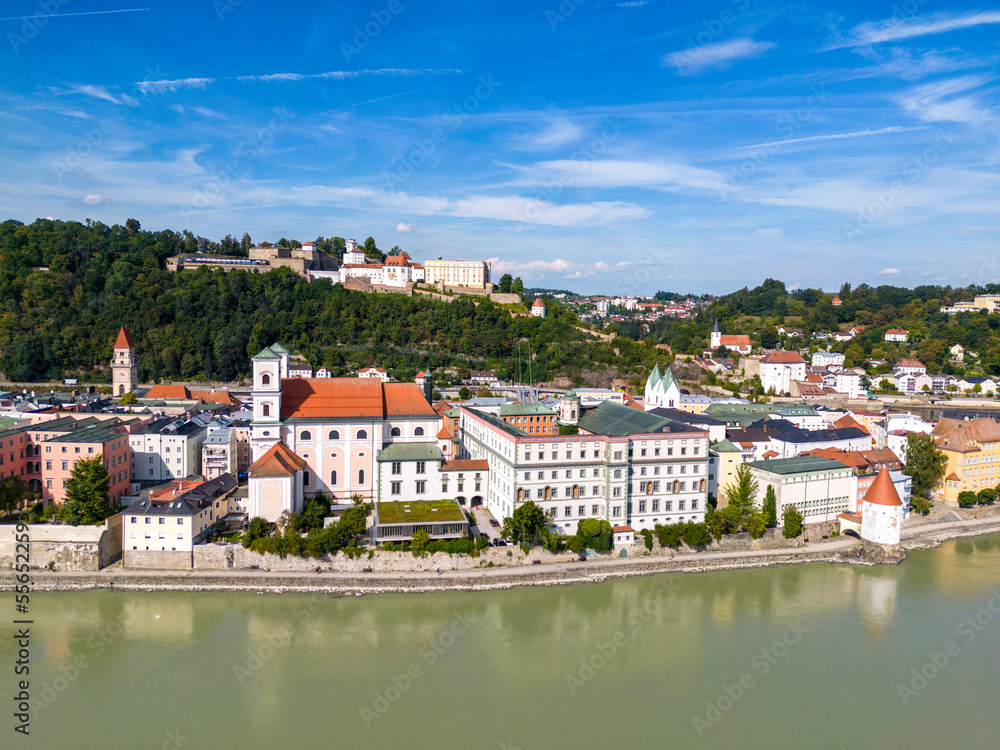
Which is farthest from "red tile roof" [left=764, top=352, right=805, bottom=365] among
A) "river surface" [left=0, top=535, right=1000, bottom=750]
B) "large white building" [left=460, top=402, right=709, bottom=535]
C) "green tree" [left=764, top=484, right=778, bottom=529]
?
"large white building" [left=460, top=402, right=709, bottom=535]

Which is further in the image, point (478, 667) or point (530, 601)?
point (530, 601)

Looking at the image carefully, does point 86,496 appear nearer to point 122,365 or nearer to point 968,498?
point 122,365

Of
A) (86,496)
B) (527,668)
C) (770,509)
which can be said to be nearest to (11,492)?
(86,496)

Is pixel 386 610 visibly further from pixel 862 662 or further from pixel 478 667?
pixel 862 662

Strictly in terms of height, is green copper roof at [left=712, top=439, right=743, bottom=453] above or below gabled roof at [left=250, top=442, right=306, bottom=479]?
above

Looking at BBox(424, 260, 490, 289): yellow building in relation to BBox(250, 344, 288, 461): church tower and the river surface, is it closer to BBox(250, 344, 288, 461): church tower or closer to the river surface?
BBox(250, 344, 288, 461): church tower

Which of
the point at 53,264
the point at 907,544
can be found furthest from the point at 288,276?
the point at 907,544
